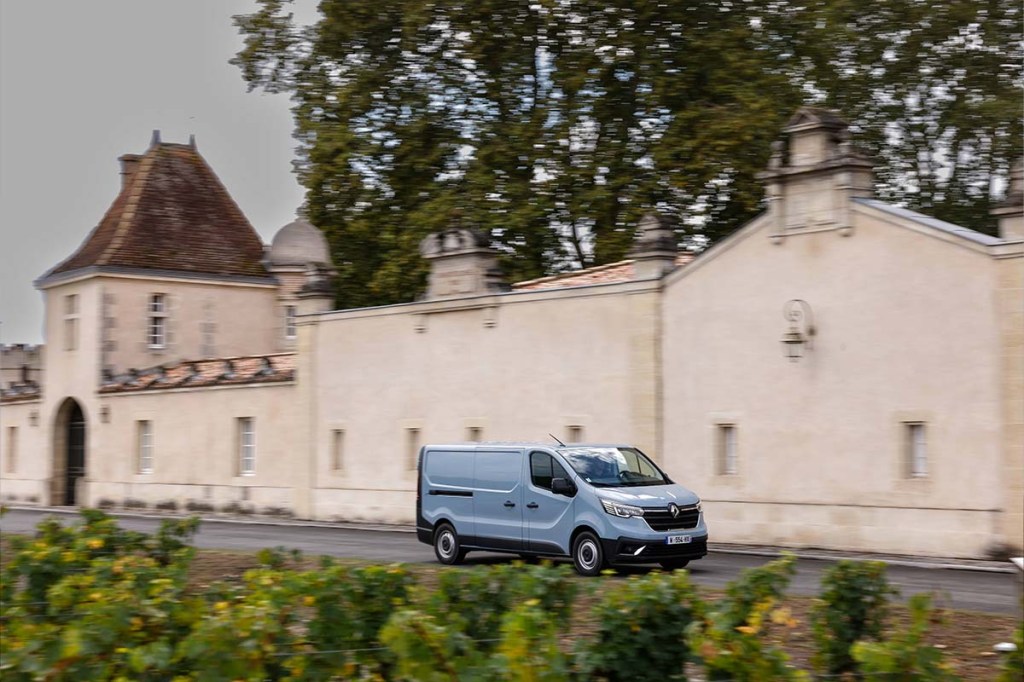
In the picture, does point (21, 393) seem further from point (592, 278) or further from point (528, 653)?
point (528, 653)

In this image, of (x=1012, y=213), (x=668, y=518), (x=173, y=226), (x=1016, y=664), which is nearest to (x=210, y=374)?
(x=173, y=226)

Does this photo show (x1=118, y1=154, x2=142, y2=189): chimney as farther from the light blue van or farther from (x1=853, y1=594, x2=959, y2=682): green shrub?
(x1=853, y1=594, x2=959, y2=682): green shrub

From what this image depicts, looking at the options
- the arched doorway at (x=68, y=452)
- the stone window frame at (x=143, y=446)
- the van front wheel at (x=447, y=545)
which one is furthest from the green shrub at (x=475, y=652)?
the arched doorway at (x=68, y=452)

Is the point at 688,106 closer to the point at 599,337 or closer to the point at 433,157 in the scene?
the point at 433,157

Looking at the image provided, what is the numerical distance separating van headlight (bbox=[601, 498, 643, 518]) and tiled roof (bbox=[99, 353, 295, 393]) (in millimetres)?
18353

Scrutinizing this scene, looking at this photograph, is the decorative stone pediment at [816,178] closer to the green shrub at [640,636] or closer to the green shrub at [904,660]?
the green shrub at [640,636]

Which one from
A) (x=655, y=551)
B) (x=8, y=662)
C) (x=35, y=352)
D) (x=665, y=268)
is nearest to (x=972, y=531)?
(x=655, y=551)

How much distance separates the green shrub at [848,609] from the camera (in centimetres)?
950

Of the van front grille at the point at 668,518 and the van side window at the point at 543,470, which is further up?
the van side window at the point at 543,470

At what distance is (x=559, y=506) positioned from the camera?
20.5 m

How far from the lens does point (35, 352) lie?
52.6 m

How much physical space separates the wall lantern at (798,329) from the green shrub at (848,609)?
14196 millimetres

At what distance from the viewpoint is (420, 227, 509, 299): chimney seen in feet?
103

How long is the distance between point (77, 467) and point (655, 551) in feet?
106
